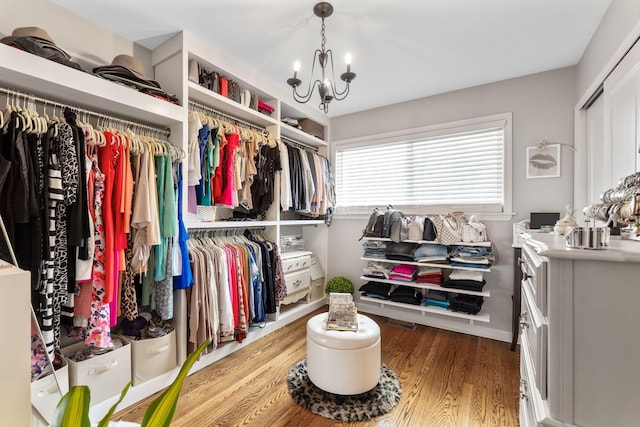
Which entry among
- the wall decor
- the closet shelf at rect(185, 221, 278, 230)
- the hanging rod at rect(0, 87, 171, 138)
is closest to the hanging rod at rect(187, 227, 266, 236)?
the closet shelf at rect(185, 221, 278, 230)

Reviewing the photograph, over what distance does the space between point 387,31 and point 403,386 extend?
95.6 inches

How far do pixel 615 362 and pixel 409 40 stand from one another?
2.13 meters

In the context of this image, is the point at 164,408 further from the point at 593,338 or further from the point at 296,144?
the point at 296,144

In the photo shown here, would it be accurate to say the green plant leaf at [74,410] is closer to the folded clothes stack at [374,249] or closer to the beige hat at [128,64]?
the beige hat at [128,64]

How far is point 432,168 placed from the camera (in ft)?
9.85

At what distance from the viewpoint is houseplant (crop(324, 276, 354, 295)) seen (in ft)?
10.7

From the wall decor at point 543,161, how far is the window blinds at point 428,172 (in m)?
0.22

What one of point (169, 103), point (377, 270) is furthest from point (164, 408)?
point (377, 270)

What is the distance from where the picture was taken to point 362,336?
173 cm

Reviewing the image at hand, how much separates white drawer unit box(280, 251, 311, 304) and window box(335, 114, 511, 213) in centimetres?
87

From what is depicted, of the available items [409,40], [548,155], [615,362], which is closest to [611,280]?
[615,362]

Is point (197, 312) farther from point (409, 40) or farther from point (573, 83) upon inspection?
point (573, 83)

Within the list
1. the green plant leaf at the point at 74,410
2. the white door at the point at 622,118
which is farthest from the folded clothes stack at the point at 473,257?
the green plant leaf at the point at 74,410

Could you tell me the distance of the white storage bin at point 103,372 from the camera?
1533 mm
